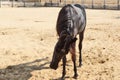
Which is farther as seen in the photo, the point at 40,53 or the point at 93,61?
the point at 40,53

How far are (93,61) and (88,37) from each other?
3548 millimetres

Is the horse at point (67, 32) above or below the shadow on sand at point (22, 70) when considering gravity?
above

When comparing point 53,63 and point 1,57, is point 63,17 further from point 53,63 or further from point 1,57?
point 1,57

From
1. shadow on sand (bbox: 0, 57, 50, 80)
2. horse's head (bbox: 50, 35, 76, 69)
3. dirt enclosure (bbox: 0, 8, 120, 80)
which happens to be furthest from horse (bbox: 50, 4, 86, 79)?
shadow on sand (bbox: 0, 57, 50, 80)

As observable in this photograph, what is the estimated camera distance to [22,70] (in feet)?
28.9

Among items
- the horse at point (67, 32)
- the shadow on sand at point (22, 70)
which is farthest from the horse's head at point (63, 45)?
the shadow on sand at point (22, 70)

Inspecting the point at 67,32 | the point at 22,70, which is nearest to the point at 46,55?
the point at 22,70

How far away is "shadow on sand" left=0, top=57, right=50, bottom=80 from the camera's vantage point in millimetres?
8203

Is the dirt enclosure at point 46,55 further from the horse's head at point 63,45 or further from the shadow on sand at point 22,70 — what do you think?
the horse's head at point 63,45

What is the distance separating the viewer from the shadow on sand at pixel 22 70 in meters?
8.20

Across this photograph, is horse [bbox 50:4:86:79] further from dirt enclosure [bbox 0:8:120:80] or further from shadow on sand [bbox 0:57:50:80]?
shadow on sand [bbox 0:57:50:80]

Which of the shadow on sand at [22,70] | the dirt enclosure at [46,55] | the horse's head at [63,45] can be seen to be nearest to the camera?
the horse's head at [63,45]

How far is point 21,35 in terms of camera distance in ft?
44.7

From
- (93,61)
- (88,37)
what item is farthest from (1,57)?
(88,37)
